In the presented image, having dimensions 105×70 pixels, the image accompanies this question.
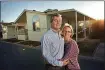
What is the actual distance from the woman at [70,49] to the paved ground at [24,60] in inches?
26.2

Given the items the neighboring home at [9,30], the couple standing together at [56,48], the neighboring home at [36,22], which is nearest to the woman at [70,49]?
the couple standing together at [56,48]

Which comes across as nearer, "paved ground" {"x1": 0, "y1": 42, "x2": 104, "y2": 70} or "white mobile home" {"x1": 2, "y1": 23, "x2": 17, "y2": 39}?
"white mobile home" {"x1": 2, "y1": 23, "x2": 17, "y2": 39}

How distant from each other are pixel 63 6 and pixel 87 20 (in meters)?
0.27

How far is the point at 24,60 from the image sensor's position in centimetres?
211

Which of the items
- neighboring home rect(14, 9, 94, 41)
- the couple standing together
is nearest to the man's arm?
the couple standing together

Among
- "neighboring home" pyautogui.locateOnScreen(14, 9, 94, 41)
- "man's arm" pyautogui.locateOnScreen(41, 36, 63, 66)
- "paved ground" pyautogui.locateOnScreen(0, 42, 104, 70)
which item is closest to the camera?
"man's arm" pyautogui.locateOnScreen(41, 36, 63, 66)

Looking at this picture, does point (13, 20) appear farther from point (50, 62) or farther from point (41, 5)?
point (50, 62)

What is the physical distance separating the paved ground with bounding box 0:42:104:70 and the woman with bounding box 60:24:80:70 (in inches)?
26.2

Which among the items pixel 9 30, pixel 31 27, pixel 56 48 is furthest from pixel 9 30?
pixel 56 48

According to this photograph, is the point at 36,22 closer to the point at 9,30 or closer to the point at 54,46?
the point at 9,30

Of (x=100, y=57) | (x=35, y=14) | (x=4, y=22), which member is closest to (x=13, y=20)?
(x=4, y=22)

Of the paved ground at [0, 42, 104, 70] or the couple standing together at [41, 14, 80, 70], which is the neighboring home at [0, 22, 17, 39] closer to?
the paved ground at [0, 42, 104, 70]

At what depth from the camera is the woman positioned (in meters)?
1.09

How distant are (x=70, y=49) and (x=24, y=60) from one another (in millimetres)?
1166
